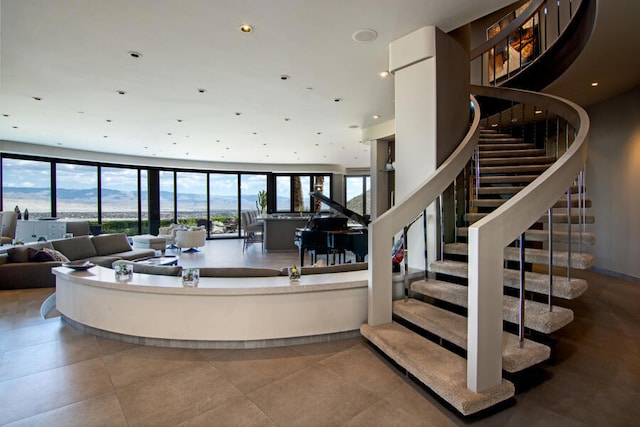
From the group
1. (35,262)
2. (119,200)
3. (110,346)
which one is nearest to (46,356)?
(110,346)

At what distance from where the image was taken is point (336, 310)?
300 cm

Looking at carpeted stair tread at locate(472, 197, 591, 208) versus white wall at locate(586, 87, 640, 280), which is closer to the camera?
carpeted stair tread at locate(472, 197, 591, 208)

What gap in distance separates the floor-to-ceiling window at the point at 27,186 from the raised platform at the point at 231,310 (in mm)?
9189

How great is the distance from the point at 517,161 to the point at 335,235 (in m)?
3.18

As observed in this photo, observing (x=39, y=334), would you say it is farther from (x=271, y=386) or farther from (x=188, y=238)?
(x=188, y=238)

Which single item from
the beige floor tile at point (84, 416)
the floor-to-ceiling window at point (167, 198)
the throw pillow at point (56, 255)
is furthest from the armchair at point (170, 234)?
the beige floor tile at point (84, 416)

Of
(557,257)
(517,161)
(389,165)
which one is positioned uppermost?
(389,165)

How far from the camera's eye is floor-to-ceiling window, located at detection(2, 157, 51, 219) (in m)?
9.12

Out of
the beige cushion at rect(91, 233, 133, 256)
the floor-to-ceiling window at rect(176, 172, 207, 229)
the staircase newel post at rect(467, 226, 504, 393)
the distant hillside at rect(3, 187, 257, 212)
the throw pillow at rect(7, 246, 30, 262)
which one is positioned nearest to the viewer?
the staircase newel post at rect(467, 226, 504, 393)

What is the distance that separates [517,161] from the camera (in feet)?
14.4

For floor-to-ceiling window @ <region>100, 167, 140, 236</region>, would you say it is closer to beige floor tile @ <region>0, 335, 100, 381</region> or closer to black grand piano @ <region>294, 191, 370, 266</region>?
black grand piano @ <region>294, 191, 370, 266</region>

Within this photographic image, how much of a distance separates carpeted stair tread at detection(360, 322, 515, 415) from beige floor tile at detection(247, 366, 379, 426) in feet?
1.19

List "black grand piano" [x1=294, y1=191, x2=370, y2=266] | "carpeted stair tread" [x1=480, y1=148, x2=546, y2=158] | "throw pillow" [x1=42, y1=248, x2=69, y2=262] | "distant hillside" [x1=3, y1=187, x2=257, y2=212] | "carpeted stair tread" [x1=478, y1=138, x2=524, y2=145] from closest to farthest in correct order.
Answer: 1. "carpeted stair tread" [x1=480, y1=148, x2=546, y2=158]
2. "carpeted stair tread" [x1=478, y1=138, x2=524, y2=145]
3. "throw pillow" [x1=42, y1=248, x2=69, y2=262]
4. "black grand piano" [x1=294, y1=191, x2=370, y2=266]
5. "distant hillside" [x1=3, y1=187, x2=257, y2=212]

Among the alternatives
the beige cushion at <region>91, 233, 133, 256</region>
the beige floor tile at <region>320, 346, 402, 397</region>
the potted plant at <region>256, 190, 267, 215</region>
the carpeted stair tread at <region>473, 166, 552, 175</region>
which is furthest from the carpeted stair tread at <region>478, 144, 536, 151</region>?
the potted plant at <region>256, 190, 267, 215</region>
